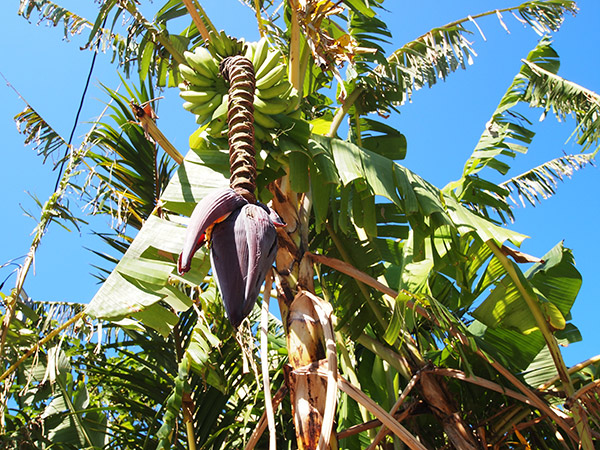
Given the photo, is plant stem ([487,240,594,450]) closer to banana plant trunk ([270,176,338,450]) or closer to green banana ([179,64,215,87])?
banana plant trunk ([270,176,338,450])

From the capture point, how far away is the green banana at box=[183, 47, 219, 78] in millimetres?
1488

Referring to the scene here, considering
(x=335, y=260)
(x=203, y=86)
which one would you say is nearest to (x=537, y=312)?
(x=335, y=260)

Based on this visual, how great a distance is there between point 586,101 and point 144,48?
2506 mm

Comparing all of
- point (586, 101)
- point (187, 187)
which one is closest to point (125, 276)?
point (187, 187)

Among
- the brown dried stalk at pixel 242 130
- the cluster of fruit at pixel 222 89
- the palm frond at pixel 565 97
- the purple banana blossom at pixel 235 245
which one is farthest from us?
the palm frond at pixel 565 97

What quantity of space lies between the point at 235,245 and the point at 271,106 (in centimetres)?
81

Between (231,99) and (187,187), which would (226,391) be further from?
(231,99)

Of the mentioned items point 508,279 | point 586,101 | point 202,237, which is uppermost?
point 586,101

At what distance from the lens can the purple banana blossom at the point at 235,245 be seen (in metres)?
0.71

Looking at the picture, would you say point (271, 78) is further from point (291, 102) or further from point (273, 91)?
point (291, 102)

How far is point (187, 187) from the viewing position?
1.53 metres

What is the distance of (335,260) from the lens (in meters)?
1.77

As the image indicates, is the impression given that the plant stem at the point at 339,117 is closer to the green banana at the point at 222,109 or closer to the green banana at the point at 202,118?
the green banana at the point at 202,118

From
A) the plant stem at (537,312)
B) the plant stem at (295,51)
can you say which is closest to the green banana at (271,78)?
the plant stem at (295,51)
